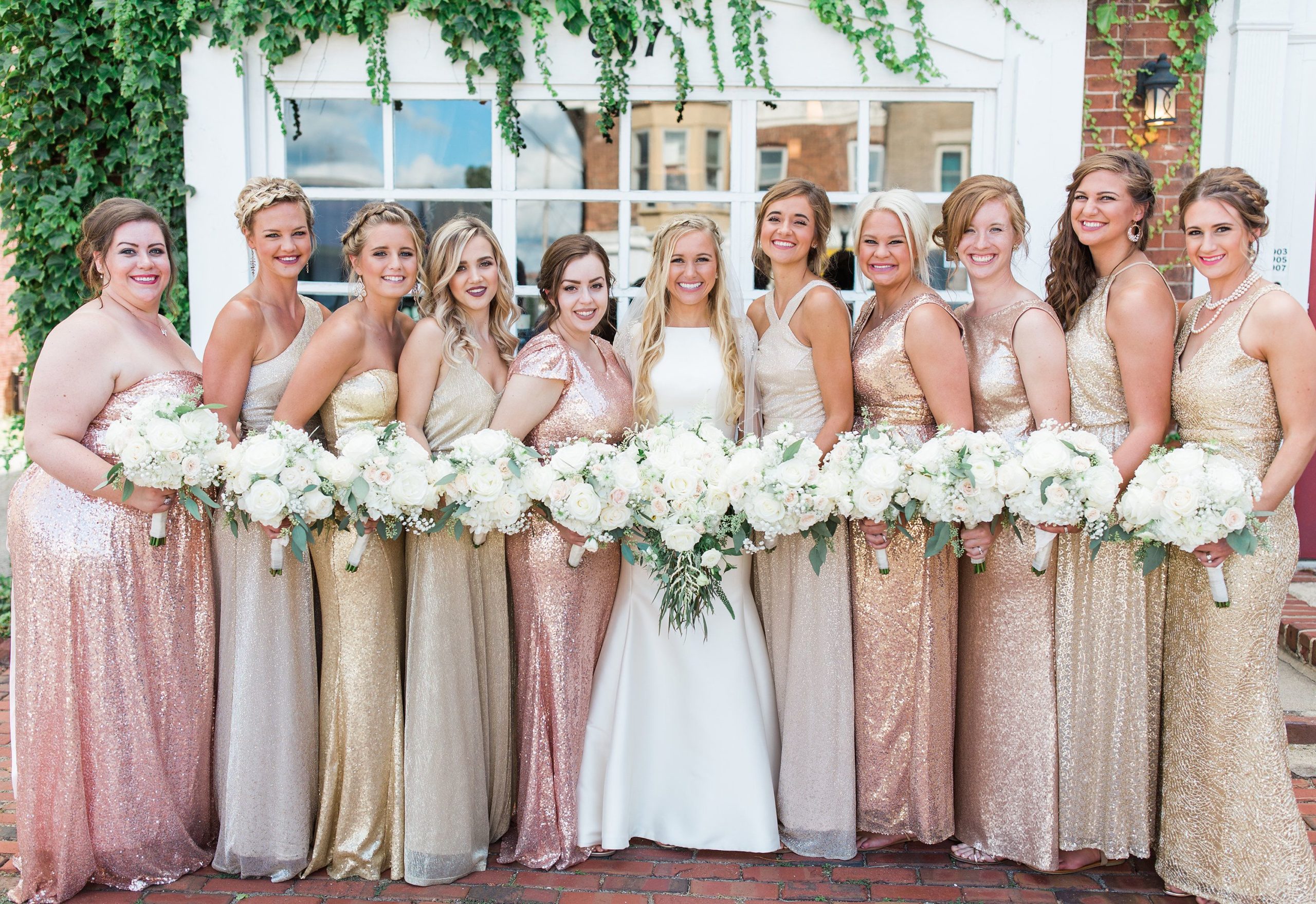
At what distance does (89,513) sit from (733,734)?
2455 mm

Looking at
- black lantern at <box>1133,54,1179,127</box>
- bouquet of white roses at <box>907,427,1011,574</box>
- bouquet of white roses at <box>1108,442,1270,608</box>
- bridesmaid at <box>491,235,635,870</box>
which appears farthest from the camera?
black lantern at <box>1133,54,1179,127</box>

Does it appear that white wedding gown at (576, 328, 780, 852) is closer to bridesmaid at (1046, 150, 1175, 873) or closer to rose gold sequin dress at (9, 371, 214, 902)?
bridesmaid at (1046, 150, 1175, 873)

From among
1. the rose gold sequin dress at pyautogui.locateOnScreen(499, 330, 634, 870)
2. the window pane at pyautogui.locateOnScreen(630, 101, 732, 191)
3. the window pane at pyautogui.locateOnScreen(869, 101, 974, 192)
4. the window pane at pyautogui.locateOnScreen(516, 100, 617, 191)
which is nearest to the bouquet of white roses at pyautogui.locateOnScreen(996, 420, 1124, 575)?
the rose gold sequin dress at pyautogui.locateOnScreen(499, 330, 634, 870)

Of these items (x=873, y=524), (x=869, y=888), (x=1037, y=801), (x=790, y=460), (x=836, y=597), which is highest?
(x=790, y=460)

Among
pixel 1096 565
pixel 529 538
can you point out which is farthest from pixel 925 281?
pixel 529 538

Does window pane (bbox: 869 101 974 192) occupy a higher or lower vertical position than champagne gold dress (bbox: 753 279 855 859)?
higher

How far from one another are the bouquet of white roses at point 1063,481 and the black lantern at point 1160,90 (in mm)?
3040

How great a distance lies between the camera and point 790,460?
3.24m

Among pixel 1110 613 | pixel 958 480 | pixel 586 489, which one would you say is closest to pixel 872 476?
pixel 958 480

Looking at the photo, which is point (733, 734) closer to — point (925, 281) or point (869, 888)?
point (869, 888)

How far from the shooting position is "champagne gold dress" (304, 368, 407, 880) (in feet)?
11.4

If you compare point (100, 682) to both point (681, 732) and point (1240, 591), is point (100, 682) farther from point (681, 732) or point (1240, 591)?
point (1240, 591)

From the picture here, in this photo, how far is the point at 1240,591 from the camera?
10.7 ft

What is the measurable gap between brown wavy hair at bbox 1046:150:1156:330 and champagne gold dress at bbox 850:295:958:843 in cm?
50
